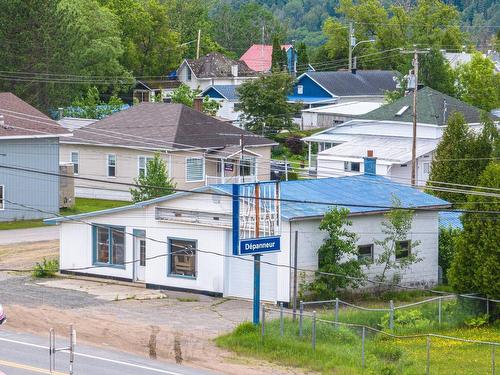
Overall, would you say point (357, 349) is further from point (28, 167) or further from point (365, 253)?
point (28, 167)

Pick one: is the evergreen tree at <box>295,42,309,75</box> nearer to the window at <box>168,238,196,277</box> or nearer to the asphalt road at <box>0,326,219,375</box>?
the window at <box>168,238,196,277</box>

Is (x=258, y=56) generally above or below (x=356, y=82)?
above

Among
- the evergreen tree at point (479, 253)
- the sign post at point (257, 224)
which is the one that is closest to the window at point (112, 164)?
the sign post at point (257, 224)

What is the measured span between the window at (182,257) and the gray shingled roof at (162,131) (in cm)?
2375

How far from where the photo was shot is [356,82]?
111 meters

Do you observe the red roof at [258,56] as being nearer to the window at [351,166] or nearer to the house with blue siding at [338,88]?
the house with blue siding at [338,88]

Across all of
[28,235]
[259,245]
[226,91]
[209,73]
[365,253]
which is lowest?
[28,235]

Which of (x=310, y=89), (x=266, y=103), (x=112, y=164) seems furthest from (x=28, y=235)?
(x=310, y=89)

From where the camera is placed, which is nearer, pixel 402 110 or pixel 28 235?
pixel 28 235

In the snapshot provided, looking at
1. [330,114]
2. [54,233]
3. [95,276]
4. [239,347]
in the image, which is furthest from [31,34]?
[239,347]

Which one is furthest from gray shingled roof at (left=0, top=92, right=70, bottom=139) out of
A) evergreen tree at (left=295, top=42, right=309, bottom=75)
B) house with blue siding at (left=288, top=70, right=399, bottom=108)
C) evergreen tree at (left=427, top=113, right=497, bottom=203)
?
evergreen tree at (left=295, top=42, right=309, bottom=75)

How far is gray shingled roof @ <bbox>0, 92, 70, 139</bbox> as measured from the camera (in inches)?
2266

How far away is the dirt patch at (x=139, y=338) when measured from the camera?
3067cm

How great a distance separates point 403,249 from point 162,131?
2755 centimetres
